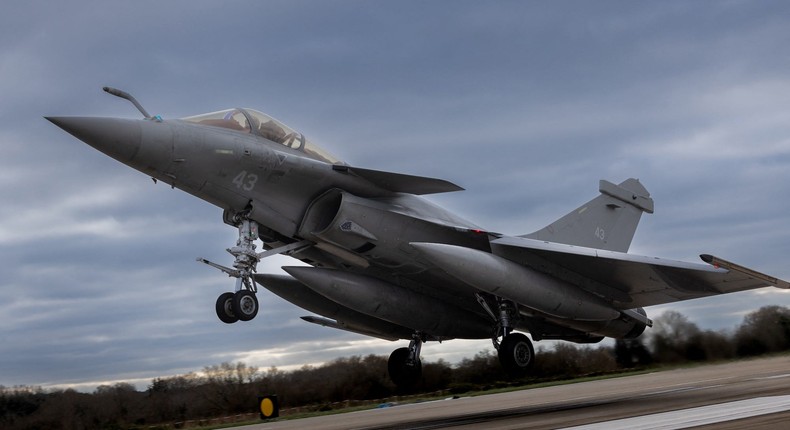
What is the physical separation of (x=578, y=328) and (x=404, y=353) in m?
3.58

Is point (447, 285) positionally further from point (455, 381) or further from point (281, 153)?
point (455, 381)

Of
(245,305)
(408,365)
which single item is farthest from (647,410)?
(408,365)

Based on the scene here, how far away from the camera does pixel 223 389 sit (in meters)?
24.2

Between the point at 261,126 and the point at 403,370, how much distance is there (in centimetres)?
629

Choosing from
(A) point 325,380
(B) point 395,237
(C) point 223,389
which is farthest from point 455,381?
(B) point 395,237

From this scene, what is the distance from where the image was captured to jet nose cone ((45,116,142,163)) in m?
10.6

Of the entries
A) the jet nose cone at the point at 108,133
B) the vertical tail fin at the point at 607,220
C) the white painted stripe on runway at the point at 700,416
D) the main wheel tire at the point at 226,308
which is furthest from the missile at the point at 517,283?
the jet nose cone at the point at 108,133

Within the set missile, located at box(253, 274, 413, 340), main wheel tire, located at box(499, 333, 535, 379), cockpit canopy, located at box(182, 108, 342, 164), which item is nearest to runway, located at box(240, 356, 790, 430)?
main wheel tire, located at box(499, 333, 535, 379)

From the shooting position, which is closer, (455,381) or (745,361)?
(745,361)

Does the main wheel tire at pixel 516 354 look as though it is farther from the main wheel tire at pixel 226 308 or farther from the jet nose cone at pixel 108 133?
the jet nose cone at pixel 108 133

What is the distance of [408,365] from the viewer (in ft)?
53.0

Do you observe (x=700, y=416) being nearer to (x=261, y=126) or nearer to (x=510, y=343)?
(x=510, y=343)

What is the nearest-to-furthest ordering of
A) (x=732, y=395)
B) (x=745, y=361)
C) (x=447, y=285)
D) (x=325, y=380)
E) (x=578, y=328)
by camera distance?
(x=732, y=395)
(x=447, y=285)
(x=578, y=328)
(x=745, y=361)
(x=325, y=380)

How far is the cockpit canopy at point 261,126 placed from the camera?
40.0ft
